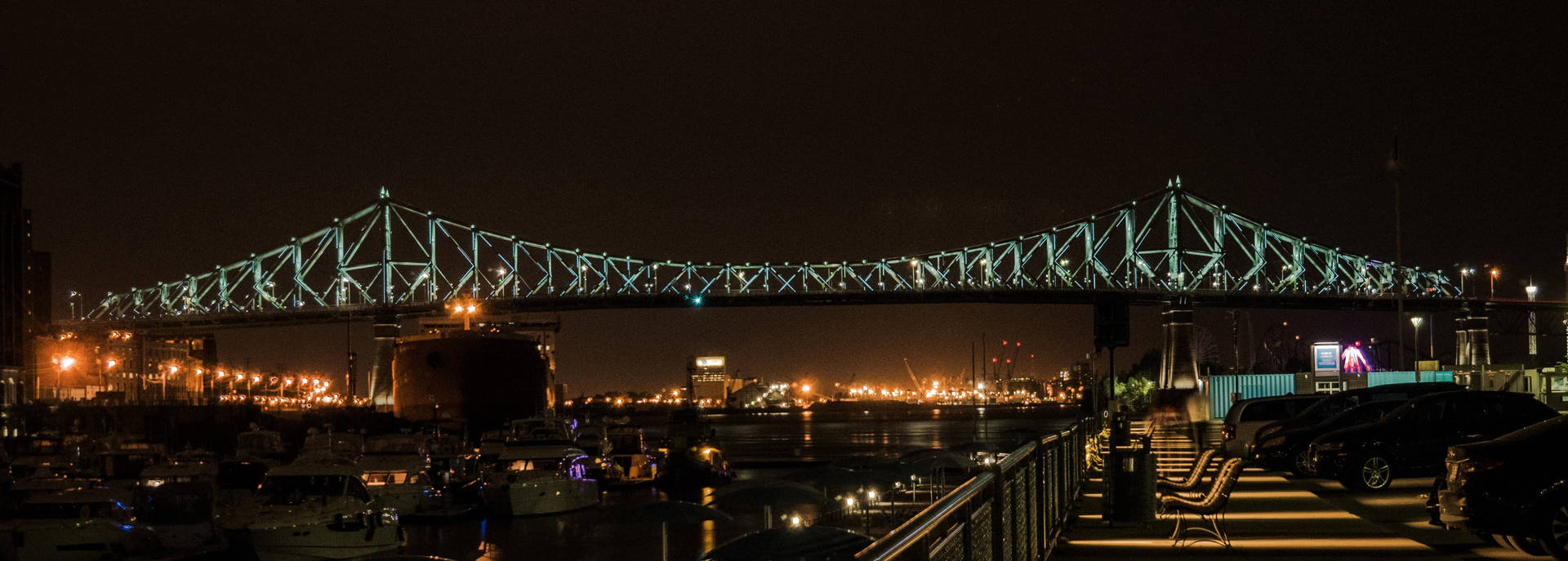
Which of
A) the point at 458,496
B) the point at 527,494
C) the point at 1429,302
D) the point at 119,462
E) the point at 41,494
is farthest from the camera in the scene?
the point at 1429,302

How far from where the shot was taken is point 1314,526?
14.3m

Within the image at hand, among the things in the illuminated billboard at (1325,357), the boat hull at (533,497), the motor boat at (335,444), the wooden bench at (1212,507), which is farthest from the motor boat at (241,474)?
the illuminated billboard at (1325,357)

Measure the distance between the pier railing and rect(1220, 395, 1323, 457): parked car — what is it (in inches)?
473

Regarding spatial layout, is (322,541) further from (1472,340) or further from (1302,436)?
(1472,340)

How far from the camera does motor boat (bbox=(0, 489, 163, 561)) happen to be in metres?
24.2

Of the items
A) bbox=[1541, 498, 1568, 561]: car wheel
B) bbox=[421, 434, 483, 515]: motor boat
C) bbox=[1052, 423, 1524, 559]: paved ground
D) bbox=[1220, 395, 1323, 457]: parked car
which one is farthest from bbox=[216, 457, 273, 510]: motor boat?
bbox=[1541, 498, 1568, 561]: car wheel

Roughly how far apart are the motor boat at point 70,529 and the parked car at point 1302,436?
1816 centimetres

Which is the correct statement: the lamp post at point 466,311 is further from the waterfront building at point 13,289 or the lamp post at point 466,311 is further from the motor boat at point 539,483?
the motor boat at point 539,483

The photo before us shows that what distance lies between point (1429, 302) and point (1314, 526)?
89743 mm

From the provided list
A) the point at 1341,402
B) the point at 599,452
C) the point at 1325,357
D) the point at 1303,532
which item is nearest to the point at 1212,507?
the point at 1303,532

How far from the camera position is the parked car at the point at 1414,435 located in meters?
18.1

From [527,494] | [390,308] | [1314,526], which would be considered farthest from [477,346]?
[1314,526]

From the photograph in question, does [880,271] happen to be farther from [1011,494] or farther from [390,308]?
[1011,494]

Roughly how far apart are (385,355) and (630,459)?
6716 centimetres
